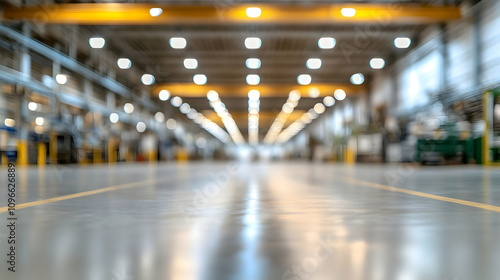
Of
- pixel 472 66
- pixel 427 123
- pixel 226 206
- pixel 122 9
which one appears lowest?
pixel 226 206

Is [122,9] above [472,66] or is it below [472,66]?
above

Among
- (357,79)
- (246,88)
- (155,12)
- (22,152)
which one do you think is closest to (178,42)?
(155,12)

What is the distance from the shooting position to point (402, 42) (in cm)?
2064

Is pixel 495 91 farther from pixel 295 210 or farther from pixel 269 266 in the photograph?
pixel 269 266

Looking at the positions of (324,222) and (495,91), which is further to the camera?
(495,91)

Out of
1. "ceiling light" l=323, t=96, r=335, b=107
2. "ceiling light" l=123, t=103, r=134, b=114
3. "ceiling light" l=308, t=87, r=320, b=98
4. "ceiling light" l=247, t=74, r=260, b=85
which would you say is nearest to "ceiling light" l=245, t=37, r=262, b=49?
"ceiling light" l=247, t=74, r=260, b=85

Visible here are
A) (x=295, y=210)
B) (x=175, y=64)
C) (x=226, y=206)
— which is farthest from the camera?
(x=175, y=64)

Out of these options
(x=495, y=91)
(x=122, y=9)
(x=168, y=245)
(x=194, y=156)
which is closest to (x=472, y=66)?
(x=495, y=91)

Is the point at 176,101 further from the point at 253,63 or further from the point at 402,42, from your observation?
the point at 402,42

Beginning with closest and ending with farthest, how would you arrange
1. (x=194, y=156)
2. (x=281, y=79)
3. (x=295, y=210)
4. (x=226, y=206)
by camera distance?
(x=295, y=210)
(x=226, y=206)
(x=281, y=79)
(x=194, y=156)

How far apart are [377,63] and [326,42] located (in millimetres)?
5860

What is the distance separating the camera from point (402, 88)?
2275cm

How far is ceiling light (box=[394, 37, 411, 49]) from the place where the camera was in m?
20.3

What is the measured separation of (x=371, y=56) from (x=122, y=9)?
1393cm
